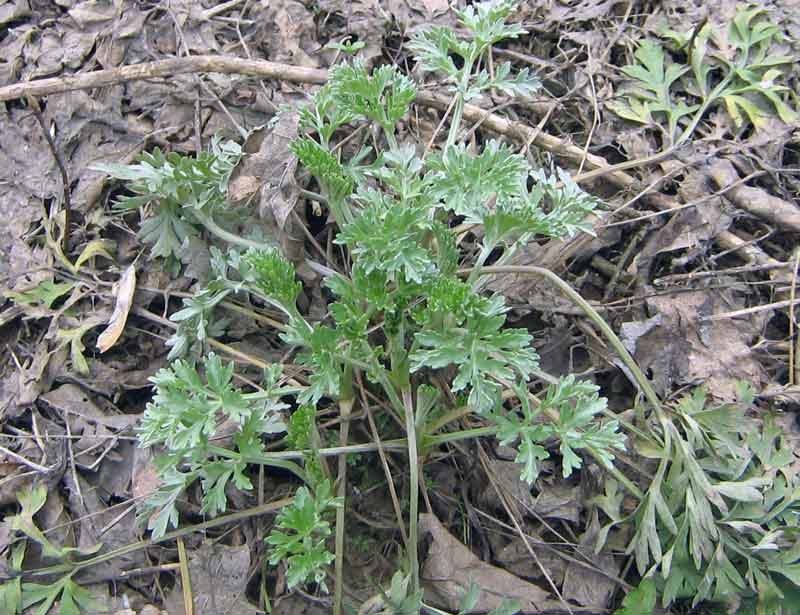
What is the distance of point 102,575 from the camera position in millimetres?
2293

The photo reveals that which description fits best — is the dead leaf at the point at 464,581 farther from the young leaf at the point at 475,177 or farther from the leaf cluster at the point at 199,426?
the young leaf at the point at 475,177

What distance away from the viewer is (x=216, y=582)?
2.24m

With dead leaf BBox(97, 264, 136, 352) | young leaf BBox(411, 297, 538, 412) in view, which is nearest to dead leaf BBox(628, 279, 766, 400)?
young leaf BBox(411, 297, 538, 412)

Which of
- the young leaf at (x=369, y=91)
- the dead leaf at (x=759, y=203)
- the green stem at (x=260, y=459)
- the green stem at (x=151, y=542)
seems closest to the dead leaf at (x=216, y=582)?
the green stem at (x=151, y=542)

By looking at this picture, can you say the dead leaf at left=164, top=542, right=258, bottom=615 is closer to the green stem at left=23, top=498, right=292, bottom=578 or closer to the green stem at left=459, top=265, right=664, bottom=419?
the green stem at left=23, top=498, right=292, bottom=578

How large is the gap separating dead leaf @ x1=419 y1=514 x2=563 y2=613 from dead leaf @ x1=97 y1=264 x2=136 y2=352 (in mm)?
1334

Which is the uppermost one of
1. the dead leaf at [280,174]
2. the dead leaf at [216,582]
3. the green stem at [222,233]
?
the dead leaf at [280,174]

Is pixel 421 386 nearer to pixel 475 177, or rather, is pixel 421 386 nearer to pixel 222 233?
pixel 475 177

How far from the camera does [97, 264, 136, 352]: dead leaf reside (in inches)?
102

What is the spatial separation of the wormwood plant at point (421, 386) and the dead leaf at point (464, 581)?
0.36ft

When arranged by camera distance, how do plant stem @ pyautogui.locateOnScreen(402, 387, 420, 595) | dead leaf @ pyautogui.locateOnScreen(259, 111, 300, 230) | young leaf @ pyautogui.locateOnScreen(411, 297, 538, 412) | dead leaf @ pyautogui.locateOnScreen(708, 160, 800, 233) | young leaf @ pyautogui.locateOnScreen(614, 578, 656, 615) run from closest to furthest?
young leaf @ pyautogui.locateOnScreen(411, 297, 538, 412) → plant stem @ pyautogui.locateOnScreen(402, 387, 420, 595) → young leaf @ pyautogui.locateOnScreen(614, 578, 656, 615) → dead leaf @ pyautogui.locateOnScreen(259, 111, 300, 230) → dead leaf @ pyautogui.locateOnScreen(708, 160, 800, 233)

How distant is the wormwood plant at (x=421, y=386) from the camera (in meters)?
1.98

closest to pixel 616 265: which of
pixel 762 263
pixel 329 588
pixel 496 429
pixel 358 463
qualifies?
pixel 762 263

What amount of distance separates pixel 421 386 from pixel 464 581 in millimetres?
633
